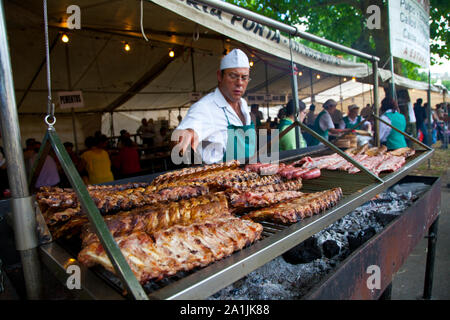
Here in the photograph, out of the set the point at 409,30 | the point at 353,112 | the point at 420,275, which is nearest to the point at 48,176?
the point at 420,275

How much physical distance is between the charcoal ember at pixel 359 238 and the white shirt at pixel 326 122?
4.82 meters

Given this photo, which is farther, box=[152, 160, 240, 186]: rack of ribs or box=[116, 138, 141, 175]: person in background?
box=[116, 138, 141, 175]: person in background

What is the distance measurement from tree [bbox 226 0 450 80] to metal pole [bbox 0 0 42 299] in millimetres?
11603

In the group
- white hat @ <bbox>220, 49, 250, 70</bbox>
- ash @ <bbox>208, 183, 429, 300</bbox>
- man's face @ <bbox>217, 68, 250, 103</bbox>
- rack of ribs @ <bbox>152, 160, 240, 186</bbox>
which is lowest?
ash @ <bbox>208, 183, 429, 300</bbox>

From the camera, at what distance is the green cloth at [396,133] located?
7359 mm

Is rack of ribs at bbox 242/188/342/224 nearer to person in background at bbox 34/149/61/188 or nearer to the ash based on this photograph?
the ash

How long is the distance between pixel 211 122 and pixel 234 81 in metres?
0.61

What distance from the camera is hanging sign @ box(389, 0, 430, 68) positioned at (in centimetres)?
607

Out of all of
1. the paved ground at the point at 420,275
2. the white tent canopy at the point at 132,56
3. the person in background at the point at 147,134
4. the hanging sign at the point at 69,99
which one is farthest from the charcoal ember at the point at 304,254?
the person in background at the point at 147,134

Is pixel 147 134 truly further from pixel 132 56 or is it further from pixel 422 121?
pixel 422 121

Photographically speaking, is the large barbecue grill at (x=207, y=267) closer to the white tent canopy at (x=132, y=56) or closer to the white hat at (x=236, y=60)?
the white hat at (x=236, y=60)

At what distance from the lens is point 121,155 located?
827 cm

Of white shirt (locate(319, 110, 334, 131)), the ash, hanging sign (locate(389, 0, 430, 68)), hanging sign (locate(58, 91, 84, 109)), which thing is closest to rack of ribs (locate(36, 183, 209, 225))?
the ash
